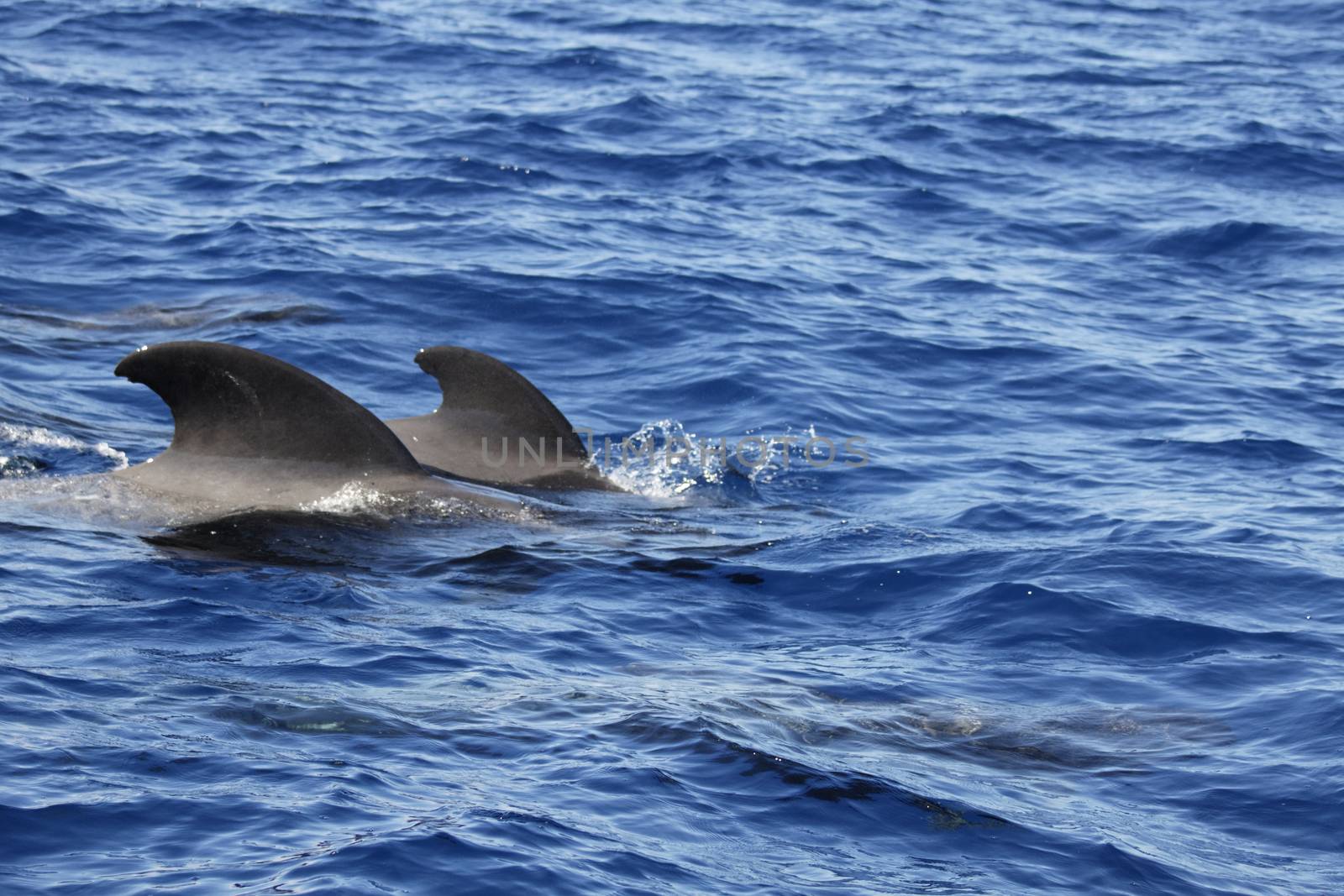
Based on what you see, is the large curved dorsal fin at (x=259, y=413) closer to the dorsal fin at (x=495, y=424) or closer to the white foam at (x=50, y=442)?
the dorsal fin at (x=495, y=424)

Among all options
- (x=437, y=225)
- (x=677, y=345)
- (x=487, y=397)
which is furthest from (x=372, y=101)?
(x=487, y=397)

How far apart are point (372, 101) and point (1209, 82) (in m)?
13.7

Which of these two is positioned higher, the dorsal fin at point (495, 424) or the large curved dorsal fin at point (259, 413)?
the large curved dorsal fin at point (259, 413)

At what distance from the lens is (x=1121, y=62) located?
97.9 ft

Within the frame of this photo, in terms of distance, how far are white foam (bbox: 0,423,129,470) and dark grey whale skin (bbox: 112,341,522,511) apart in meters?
1.60

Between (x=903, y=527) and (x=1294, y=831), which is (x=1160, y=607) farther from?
(x=1294, y=831)

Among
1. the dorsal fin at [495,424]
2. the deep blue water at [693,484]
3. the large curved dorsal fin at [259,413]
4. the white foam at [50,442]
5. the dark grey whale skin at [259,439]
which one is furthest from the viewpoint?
the white foam at [50,442]

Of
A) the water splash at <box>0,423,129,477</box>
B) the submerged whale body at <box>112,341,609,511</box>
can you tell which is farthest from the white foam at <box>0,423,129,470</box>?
the submerged whale body at <box>112,341,609,511</box>

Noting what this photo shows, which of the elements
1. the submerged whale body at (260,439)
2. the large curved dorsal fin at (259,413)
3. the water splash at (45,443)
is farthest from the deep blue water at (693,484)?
the large curved dorsal fin at (259,413)

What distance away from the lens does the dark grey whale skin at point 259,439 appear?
30.5 ft

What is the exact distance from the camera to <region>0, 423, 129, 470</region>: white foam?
11180mm

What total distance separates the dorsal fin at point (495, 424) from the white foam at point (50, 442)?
1.87 metres

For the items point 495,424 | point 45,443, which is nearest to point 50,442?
point 45,443

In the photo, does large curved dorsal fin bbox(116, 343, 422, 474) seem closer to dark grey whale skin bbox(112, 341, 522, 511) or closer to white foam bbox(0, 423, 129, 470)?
dark grey whale skin bbox(112, 341, 522, 511)
